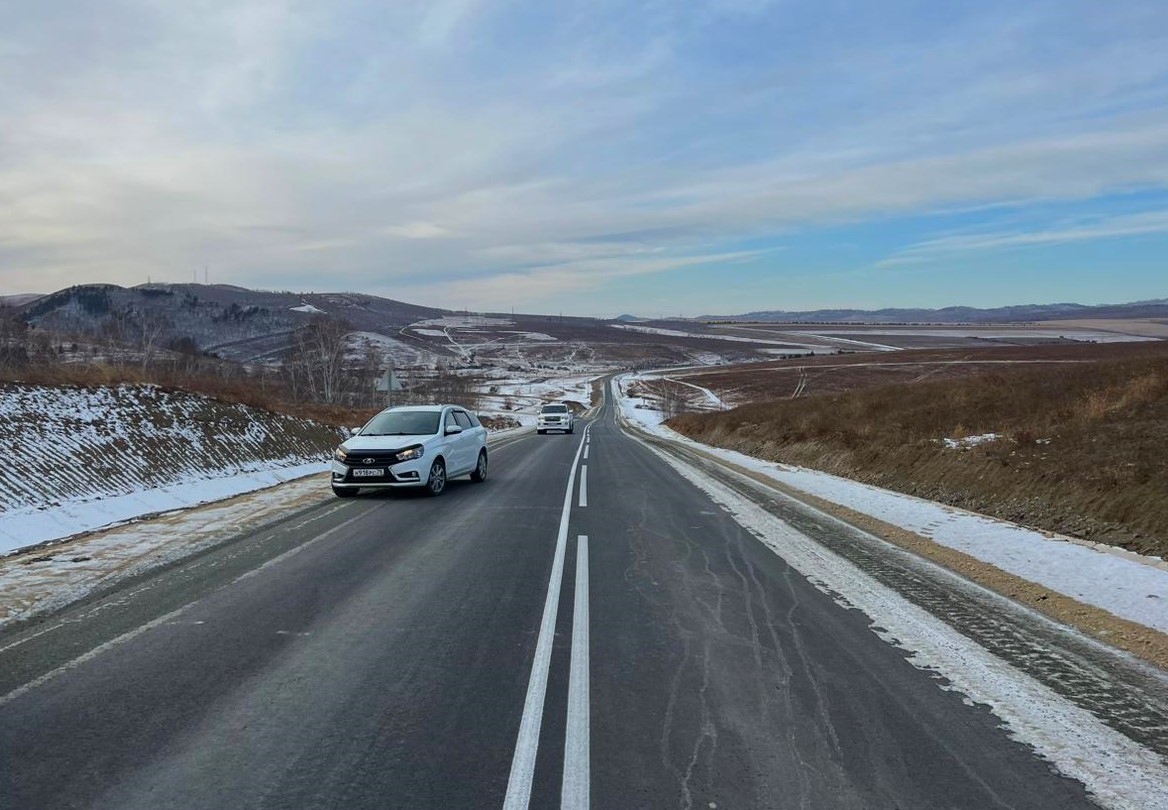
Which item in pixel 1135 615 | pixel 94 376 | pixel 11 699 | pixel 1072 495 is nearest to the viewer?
pixel 11 699

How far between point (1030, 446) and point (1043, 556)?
5238 mm

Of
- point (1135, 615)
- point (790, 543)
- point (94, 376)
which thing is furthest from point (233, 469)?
point (1135, 615)

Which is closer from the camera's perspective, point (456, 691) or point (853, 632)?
point (456, 691)

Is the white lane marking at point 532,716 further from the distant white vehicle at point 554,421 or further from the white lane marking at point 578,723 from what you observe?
the distant white vehicle at point 554,421

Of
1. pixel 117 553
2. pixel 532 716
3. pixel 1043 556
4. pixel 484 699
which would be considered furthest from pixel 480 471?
pixel 532 716

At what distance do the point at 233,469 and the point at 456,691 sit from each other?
14.5 meters

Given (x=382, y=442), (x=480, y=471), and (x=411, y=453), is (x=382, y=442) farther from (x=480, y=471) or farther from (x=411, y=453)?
(x=480, y=471)

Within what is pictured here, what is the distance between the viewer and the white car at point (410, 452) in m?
13.2

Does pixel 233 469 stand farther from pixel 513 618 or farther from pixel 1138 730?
pixel 1138 730

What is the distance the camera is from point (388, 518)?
11242 mm

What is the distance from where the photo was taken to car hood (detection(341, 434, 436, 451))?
13.5m

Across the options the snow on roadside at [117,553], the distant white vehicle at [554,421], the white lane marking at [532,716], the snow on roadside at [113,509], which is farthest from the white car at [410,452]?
the distant white vehicle at [554,421]

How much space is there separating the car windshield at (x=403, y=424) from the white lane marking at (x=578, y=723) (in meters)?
8.73

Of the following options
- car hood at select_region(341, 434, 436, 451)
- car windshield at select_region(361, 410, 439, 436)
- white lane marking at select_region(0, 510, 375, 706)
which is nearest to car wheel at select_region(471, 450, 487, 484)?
car windshield at select_region(361, 410, 439, 436)
